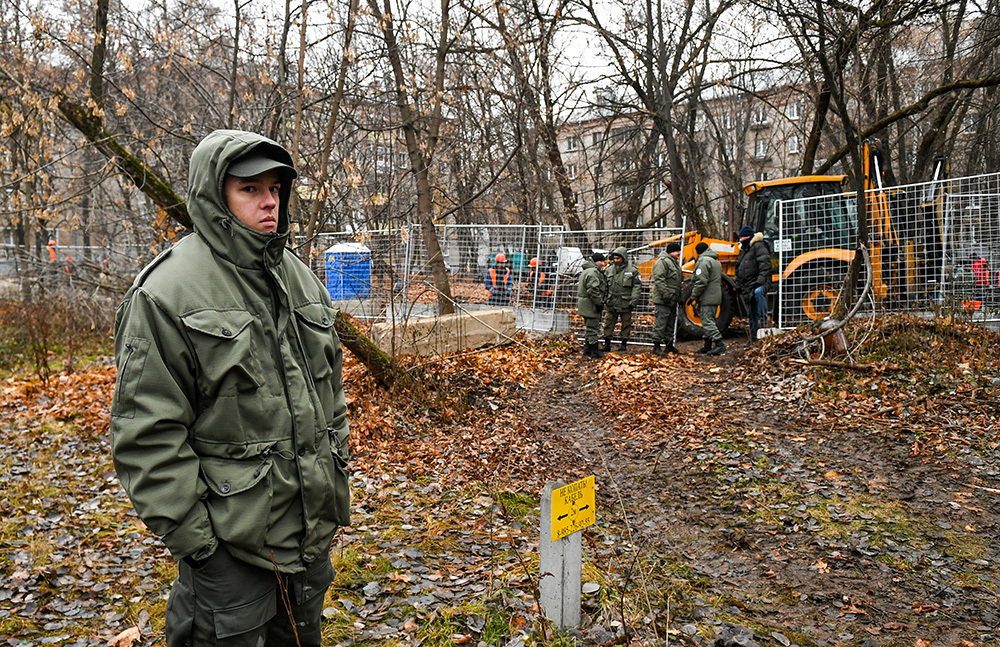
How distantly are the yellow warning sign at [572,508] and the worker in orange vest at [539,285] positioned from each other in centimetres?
1067

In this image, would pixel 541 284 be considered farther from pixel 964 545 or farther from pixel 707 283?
pixel 964 545

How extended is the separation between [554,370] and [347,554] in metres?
7.00

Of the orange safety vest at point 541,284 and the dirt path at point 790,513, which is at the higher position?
the orange safety vest at point 541,284

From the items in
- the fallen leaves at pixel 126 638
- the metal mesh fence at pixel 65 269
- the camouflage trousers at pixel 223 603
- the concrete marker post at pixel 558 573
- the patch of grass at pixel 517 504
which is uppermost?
the metal mesh fence at pixel 65 269

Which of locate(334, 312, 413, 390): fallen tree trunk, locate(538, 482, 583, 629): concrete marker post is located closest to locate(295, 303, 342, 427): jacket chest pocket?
locate(538, 482, 583, 629): concrete marker post

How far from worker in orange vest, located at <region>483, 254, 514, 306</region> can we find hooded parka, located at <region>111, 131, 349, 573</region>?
12.2 metres

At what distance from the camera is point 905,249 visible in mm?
11016

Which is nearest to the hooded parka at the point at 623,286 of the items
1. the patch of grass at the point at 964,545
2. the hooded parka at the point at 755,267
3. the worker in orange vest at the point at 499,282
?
the hooded parka at the point at 755,267

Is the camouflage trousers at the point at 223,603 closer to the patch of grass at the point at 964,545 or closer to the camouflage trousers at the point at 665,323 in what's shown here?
the patch of grass at the point at 964,545

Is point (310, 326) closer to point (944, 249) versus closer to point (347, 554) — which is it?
point (347, 554)

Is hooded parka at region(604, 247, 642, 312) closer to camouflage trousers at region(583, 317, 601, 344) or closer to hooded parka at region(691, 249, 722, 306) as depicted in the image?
camouflage trousers at region(583, 317, 601, 344)

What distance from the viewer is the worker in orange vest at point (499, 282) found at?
14773 millimetres

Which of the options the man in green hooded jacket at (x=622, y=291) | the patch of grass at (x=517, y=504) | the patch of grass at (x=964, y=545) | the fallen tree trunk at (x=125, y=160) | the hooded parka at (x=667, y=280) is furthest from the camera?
the man in green hooded jacket at (x=622, y=291)

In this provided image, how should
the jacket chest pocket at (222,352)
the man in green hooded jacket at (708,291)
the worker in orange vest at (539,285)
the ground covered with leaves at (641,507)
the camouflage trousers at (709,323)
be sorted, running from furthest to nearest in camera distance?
the worker in orange vest at (539,285), the man in green hooded jacket at (708,291), the camouflage trousers at (709,323), the ground covered with leaves at (641,507), the jacket chest pocket at (222,352)
